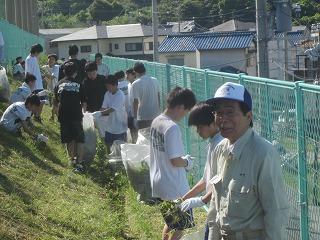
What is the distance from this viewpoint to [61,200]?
8.30 meters

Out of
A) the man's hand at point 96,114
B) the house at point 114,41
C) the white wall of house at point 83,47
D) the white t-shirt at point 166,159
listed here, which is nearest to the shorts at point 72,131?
the man's hand at point 96,114

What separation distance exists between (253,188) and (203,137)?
1.51 metres

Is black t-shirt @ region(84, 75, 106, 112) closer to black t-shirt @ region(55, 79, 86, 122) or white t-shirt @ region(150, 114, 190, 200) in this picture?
black t-shirt @ region(55, 79, 86, 122)

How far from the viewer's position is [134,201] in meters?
8.52

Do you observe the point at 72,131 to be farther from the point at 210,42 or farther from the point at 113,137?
the point at 210,42

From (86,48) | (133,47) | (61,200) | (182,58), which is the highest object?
(86,48)

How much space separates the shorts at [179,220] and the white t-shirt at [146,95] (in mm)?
5234

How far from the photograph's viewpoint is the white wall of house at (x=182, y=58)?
55625 millimetres

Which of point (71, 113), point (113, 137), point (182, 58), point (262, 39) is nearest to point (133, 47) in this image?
point (182, 58)

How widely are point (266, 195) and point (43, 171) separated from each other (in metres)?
6.70

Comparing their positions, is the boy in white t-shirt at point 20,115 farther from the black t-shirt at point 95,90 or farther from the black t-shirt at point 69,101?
the black t-shirt at point 95,90

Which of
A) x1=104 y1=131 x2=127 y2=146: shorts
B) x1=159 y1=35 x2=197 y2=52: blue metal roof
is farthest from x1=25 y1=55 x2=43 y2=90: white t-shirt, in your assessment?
x1=159 y1=35 x2=197 y2=52: blue metal roof

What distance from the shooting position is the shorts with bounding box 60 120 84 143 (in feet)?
34.5

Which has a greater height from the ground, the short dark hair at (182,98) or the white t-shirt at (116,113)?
the short dark hair at (182,98)
